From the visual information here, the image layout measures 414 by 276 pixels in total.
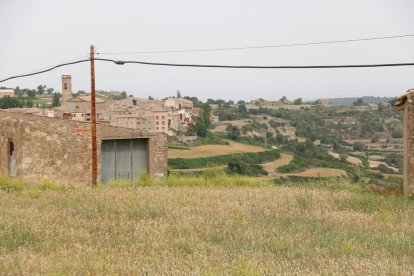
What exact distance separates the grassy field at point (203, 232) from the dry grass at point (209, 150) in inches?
1722

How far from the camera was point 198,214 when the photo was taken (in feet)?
36.8

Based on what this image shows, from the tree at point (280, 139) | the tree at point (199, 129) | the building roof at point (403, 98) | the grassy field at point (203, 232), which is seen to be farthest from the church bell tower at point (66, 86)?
the tree at point (280, 139)

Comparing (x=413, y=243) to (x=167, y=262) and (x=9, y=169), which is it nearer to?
(x=167, y=262)

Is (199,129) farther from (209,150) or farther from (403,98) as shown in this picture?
(403,98)

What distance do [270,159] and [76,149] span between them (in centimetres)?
4458

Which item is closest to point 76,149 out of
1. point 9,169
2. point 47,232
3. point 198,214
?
point 9,169

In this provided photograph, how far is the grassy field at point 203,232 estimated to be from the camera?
6871 millimetres

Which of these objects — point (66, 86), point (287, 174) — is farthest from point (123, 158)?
point (287, 174)

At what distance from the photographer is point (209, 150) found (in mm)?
64875

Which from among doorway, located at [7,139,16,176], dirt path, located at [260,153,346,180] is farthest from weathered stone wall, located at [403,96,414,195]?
dirt path, located at [260,153,346,180]

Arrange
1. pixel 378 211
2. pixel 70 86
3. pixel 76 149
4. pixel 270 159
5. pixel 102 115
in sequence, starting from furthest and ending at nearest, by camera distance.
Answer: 1. pixel 270 159
2. pixel 70 86
3. pixel 102 115
4. pixel 76 149
5. pixel 378 211

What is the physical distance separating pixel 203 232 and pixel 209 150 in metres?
55.6

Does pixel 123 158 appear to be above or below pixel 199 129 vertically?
above

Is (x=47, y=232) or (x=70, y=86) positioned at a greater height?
(x=70, y=86)
